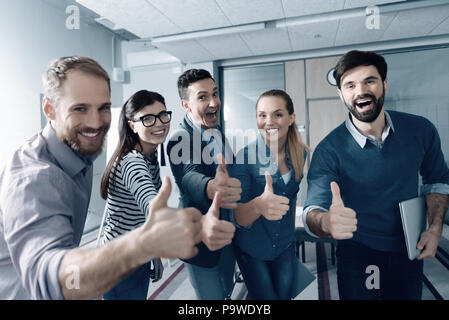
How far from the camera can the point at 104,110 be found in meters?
0.58

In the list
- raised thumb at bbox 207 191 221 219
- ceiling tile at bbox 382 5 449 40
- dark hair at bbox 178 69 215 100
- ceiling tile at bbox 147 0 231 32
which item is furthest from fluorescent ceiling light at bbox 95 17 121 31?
ceiling tile at bbox 382 5 449 40

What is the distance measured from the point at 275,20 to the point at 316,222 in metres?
1.92

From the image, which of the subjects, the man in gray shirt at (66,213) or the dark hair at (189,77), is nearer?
the man in gray shirt at (66,213)

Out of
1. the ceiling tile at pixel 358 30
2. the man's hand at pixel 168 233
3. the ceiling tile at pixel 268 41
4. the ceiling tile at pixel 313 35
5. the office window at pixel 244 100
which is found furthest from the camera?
the ceiling tile at pixel 268 41

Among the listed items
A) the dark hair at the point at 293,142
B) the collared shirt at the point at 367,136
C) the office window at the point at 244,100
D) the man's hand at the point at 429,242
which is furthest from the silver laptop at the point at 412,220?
the office window at the point at 244,100

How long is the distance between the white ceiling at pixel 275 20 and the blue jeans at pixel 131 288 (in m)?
1.71

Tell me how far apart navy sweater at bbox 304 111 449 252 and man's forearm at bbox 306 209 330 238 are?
31mm

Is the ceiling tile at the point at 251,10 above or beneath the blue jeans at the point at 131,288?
above

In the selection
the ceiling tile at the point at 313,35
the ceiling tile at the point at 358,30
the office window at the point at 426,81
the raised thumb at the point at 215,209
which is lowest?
the raised thumb at the point at 215,209

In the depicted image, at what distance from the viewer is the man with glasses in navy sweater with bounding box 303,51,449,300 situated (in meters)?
0.70

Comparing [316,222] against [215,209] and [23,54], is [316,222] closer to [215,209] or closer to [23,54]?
[215,209]

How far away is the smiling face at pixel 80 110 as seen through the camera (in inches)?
21.7

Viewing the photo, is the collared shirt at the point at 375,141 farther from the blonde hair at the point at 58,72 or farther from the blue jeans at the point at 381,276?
the blonde hair at the point at 58,72

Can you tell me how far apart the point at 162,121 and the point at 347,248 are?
0.73 meters
